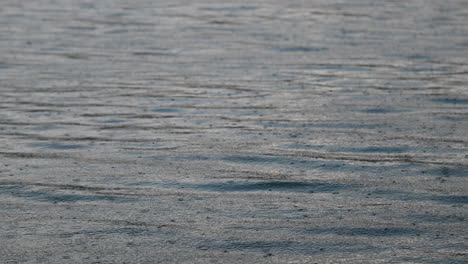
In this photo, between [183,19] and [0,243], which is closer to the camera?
[0,243]

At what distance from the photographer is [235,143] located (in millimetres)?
6836

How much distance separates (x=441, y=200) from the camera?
542 cm

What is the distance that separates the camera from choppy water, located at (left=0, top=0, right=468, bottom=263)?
4793mm

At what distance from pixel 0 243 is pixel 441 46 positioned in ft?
24.2

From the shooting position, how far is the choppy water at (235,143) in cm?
479

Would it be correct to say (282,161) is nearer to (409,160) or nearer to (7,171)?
(409,160)

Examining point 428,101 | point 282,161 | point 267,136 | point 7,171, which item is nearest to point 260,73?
point 428,101

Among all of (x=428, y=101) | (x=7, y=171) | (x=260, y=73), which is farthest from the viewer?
(x=260, y=73)

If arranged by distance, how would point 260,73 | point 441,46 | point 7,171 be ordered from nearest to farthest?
point 7,171, point 260,73, point 441,46

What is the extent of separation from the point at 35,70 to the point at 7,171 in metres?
3.91

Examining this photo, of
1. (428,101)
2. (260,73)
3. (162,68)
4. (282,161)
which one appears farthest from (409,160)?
(162,68)

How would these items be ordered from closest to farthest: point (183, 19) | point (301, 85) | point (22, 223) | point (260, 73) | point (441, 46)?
point (22, 223), point (301, 85), point (260, 73), point (441, 46), point (183, 19)

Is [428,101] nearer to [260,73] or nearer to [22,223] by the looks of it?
[260,73]

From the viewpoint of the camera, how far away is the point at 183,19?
13.5 m
